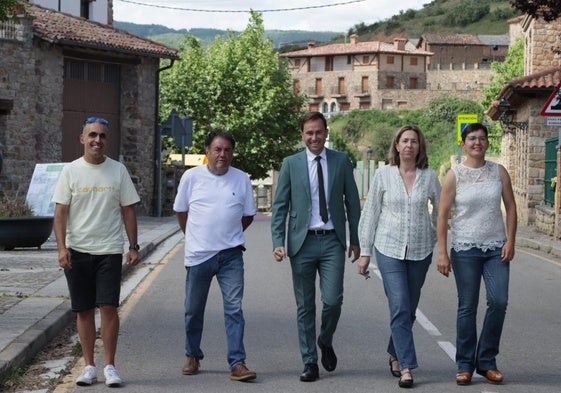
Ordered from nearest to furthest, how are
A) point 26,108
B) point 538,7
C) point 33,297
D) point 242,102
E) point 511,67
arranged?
point 33,297
point 538,7
point 26,108
point 242,102
point 511,67

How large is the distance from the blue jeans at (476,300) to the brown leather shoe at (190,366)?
72.4 inches

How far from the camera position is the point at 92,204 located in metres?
8.23

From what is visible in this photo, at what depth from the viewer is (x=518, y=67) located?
63781mm

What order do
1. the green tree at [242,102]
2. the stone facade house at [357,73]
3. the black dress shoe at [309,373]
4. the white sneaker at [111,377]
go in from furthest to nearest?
the stone facade house at [357,73], the green tree at [242,102], the black dress shoe at [309,373], the white sneaker at [111,377]

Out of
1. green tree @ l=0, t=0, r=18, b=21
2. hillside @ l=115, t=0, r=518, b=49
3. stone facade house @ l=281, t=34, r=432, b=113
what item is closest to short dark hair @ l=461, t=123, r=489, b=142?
green tree @ l=0, t=0, r=18, b=21

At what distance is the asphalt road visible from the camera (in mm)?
8211

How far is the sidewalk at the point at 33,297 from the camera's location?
29.7 feet

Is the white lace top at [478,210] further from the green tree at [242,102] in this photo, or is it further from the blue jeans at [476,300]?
the green tree at [242,102]

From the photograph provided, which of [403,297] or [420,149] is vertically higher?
[420,149]

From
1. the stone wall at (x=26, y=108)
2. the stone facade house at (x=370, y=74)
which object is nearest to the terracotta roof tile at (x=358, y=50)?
the stone facade house at (x=370, y=74)

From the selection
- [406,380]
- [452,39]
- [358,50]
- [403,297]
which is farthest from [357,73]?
[406,380]

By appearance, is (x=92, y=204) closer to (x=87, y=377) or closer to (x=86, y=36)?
(x=87, y=377)

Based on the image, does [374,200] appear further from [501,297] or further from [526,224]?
[526,224]

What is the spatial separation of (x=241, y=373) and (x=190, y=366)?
47 centimetres
